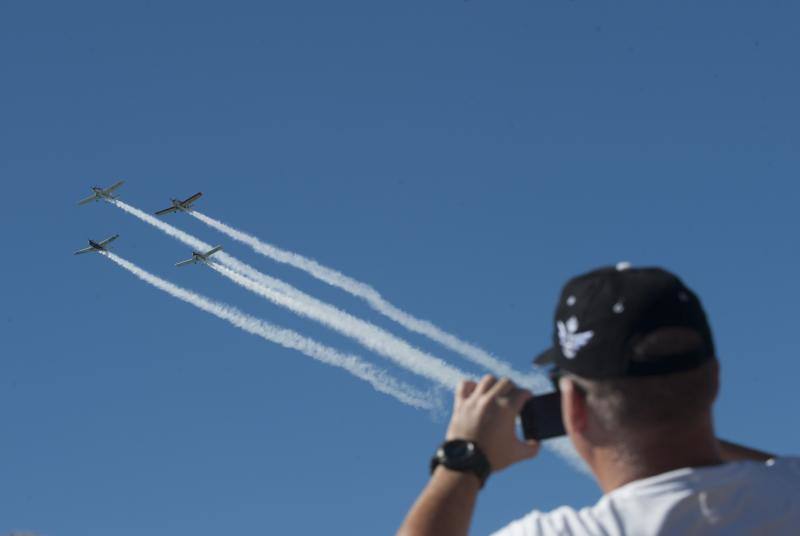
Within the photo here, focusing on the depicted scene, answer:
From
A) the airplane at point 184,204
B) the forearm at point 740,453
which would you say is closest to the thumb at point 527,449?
the forearm at point 740,453

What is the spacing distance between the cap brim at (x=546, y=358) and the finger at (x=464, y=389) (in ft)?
1.38

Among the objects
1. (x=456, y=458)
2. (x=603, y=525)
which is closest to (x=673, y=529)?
(x=603, y=525)

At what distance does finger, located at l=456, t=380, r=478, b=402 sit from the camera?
22.7 feet

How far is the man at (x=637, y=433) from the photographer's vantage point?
6.20 m

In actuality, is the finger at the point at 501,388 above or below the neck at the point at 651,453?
above

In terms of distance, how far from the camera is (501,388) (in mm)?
6730

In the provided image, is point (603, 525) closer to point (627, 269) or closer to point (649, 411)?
point (649, 411)

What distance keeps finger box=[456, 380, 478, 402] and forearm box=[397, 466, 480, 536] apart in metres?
0.54

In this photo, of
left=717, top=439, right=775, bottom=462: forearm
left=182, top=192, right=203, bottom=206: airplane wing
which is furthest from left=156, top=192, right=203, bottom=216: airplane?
left=717, top=439, right=775, bottom=462: forearm

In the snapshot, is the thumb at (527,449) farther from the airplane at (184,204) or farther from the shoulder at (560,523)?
the airplane at (184,204)

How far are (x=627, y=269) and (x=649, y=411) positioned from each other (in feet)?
2.48

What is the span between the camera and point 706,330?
6395 mm

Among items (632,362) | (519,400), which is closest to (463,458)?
(519,400)

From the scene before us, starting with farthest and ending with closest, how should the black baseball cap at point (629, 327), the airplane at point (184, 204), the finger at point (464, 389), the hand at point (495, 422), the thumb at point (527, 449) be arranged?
the airplane at point (184, 204) → the finger at point (464, 389) → the thumb at point (527, 449) → the hand at point (495, 422) → the black baseball cap at point (629, 327)
